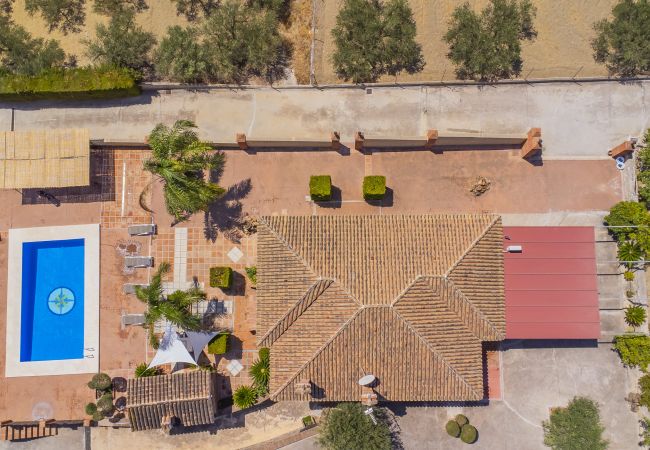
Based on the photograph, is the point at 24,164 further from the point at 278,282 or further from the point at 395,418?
the point at 395,418

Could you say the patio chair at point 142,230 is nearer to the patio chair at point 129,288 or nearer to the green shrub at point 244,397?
the patio chair at point 129,288

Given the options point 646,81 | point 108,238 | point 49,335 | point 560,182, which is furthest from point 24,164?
point 646,81

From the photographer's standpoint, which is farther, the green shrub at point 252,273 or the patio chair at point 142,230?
the patio chair at point 142,230

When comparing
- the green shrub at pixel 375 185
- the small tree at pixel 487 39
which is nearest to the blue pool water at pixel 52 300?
the green shrub at pixel 375 185

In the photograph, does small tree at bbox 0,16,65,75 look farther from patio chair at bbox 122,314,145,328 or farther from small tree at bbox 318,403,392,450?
small tree at bbox 318,403,392,450

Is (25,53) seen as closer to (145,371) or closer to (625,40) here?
(145,371)

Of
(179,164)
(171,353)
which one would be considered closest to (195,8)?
(179,164)
